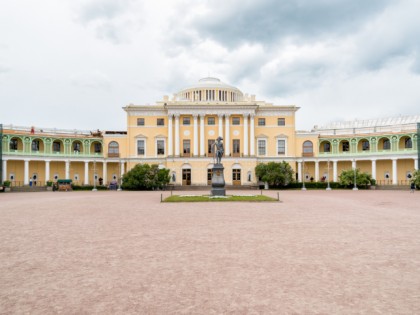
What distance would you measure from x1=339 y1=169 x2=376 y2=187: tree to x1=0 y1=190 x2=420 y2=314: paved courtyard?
40145 mm

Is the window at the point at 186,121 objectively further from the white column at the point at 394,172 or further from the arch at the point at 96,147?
the white column at the point at 394,172

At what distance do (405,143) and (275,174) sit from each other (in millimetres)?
25753

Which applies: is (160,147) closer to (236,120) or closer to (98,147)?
(98,147)

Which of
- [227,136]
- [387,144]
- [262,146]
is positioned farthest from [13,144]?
[387,144]

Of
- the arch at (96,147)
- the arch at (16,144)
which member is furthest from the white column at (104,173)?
the arch at (16,144)

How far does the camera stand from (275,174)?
52906 millimetres

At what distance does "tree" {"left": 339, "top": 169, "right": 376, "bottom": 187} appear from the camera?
51906mm

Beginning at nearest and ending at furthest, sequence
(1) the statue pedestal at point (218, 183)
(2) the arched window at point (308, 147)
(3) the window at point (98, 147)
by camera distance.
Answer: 1. (1) the statue pedestal at point (218, 183)
2. (2) the arched window at point (308, 147)
3. (3) the window at point (98, 147)

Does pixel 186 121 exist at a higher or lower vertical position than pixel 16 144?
higher

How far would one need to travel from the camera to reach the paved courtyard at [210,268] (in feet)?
19.9

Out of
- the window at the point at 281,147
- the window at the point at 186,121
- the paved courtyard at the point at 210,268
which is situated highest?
the window at the point at 186,121

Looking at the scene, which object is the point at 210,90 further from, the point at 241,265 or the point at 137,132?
the point at 241,265

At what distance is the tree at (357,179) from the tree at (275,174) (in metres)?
8.04

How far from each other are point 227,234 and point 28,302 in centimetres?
744
